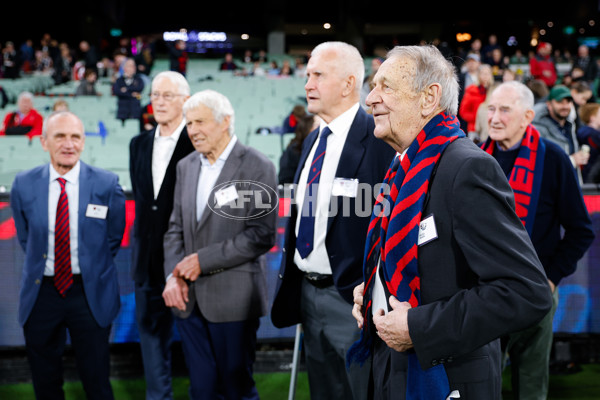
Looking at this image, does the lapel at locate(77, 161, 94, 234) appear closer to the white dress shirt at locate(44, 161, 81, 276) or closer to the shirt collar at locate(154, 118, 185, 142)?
the white dress shirt at locate(44, 161, 81, 276)

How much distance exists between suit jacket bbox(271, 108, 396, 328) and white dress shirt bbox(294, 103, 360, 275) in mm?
44

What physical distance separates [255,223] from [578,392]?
2283 mm

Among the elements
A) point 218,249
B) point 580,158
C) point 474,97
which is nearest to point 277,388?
point 218,249

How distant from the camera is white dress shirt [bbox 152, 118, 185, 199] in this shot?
3354mm

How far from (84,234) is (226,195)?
2.55 feet

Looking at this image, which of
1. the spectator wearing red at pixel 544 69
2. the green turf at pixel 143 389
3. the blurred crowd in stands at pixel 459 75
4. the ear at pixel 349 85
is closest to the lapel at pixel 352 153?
the ear at pixel 349 85

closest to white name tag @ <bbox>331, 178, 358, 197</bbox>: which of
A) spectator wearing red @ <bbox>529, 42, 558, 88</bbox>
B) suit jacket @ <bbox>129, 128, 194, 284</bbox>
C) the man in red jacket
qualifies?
suit jacket @ <bbox>129, 128, 194, 284</bbox>

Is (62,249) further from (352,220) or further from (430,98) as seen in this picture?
(430,98)

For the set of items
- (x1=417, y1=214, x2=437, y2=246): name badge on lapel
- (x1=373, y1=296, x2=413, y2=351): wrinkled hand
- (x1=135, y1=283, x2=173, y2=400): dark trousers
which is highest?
(x1=417, y1=214, x2=437, y2=246): name badge on lapel

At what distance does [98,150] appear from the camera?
7.50 meters

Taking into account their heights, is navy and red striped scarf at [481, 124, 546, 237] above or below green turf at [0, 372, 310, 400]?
above

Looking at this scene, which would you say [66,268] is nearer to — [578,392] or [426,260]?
[426,260]

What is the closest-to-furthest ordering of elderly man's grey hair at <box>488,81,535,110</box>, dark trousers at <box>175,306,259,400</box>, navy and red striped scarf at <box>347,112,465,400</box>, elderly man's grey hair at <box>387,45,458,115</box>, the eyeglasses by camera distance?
navy and red striped scarf at <box>347,112,465,400</box> < elderly man's grey hair at <box>387,45,458,115</box> < elderly man's grey hair at <box>488,81,535,110</box> < dark trousers at <box>175,306,259,400</box> < the eyeglasses

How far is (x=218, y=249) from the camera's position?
2865 mm
